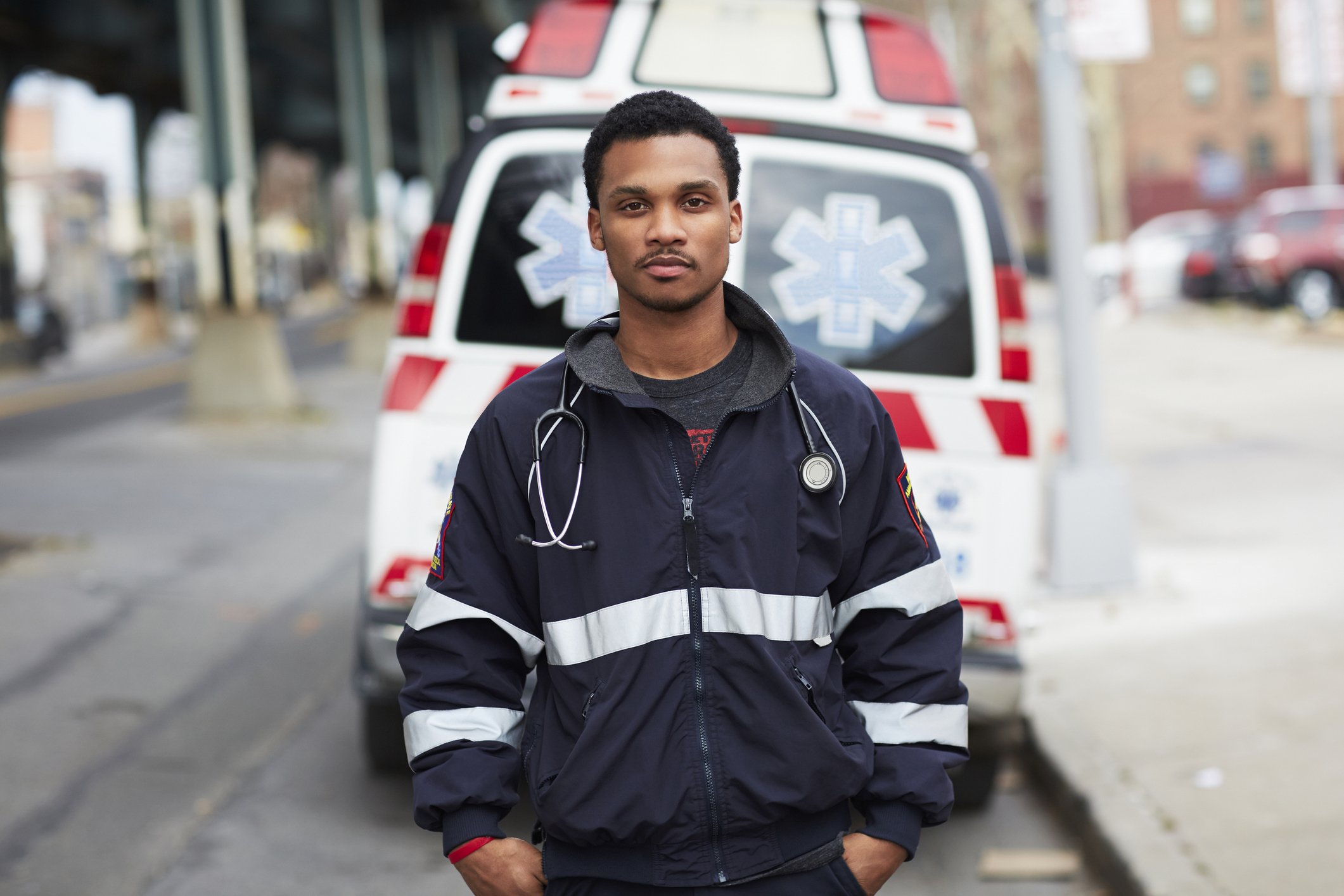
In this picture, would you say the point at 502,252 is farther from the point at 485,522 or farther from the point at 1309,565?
the point at 1309,565

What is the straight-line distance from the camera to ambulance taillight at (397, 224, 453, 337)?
477 centimetres

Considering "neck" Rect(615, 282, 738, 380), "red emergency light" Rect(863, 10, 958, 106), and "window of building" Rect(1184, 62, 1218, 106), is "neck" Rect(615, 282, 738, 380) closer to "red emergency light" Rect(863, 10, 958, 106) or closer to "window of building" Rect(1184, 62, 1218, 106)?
"red emergency light" Rect(863, 10, 958, 106)

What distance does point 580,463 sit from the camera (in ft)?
7.57

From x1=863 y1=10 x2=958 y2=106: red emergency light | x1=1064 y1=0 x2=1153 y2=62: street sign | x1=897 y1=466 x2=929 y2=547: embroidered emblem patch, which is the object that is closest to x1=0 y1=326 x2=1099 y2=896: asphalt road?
x1=863 y1=10 x2=958 y2=106: red emergency light

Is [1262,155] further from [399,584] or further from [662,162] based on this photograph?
[662,162]

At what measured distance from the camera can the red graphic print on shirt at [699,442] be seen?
2.28 meters

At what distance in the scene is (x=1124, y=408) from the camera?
16.8 metres

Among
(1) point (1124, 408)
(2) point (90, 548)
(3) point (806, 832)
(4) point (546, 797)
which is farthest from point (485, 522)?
(1) point (1124, 408)

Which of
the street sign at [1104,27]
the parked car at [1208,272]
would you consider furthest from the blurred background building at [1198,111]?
the street sign at [1104,27]

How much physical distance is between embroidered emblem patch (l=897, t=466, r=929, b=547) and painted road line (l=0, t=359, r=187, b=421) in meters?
18.3

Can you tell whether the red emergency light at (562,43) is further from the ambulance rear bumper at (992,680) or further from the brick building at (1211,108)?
the brick building at (1211,108)

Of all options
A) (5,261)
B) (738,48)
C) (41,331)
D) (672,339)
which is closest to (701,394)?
(672,339)

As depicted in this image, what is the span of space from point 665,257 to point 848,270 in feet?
8.08

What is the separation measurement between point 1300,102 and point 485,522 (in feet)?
232
